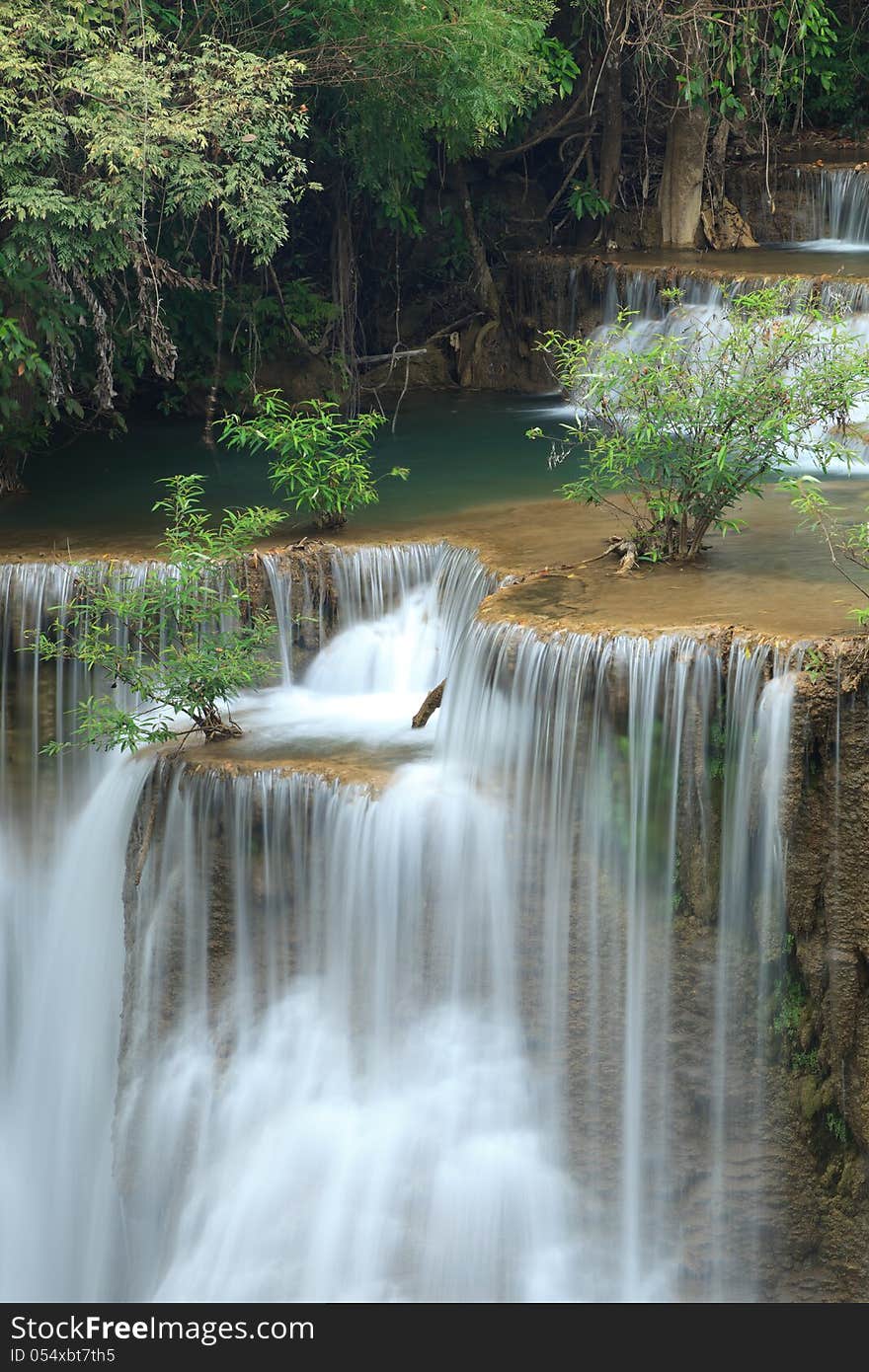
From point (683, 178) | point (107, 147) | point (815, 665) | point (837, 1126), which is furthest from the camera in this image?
point (683, 178)

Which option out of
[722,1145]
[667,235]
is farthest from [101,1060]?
[667,235]

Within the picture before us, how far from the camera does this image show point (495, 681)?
7.88 metres

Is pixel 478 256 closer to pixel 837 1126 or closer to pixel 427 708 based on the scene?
pixel 427 708

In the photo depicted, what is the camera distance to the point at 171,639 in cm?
968

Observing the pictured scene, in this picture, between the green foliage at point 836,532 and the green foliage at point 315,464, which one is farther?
the green foliage at point 315,464

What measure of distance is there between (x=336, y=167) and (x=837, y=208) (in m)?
5.84

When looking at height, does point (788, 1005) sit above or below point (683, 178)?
below

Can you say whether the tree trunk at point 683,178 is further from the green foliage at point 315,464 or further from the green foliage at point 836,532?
the green foliage at point 315,464

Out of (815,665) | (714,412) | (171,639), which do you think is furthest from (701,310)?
(815,665)

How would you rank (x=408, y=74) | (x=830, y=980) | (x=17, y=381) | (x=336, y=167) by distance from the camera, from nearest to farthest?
(x=830, y=980)
(x=17, y=381)
(x=408, y=74)
(x=336, y=167)

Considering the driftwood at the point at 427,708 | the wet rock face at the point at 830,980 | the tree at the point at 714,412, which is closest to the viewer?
the wet rock face at the point at 830,980

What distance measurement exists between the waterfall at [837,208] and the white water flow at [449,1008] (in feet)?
34.8

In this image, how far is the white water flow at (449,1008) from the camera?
730 centimetres

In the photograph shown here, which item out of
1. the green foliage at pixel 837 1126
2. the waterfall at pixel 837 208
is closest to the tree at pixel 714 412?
the green foliage at pixel 837 1126
